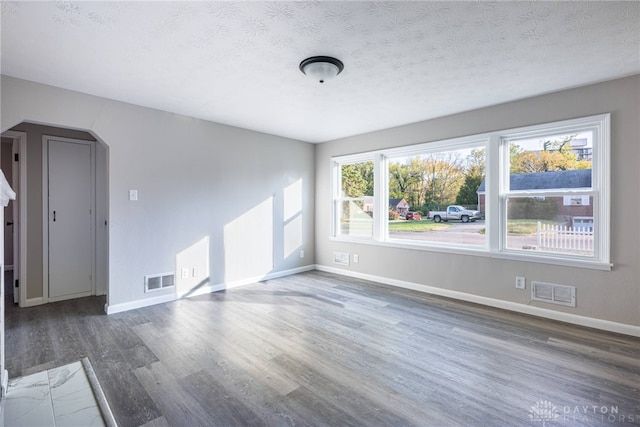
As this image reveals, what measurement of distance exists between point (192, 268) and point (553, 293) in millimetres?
4401

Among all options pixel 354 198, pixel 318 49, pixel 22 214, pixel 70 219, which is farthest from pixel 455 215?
pixel 22 214

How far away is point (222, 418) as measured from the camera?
180cm

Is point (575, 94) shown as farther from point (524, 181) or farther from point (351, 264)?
point (351, 264)

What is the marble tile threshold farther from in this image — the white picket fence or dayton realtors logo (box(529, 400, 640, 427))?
the white picket fence

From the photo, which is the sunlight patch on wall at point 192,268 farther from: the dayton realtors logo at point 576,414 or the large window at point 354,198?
the dayton realtors logo at point 576,414

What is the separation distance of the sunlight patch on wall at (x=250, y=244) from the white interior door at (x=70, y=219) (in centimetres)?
186

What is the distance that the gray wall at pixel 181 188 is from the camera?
3363 mm

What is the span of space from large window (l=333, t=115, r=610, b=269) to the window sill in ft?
0.04

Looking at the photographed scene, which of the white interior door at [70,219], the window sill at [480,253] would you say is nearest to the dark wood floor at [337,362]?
the white interior door at [70,219]

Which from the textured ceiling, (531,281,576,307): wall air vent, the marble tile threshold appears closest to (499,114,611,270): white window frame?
(531,281,576,307): wall air vent

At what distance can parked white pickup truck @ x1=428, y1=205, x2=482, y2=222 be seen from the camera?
160 inches

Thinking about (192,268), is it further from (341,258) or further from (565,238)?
(565,238)

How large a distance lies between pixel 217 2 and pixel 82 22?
983 millimetres

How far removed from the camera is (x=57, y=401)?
75.7 inches
